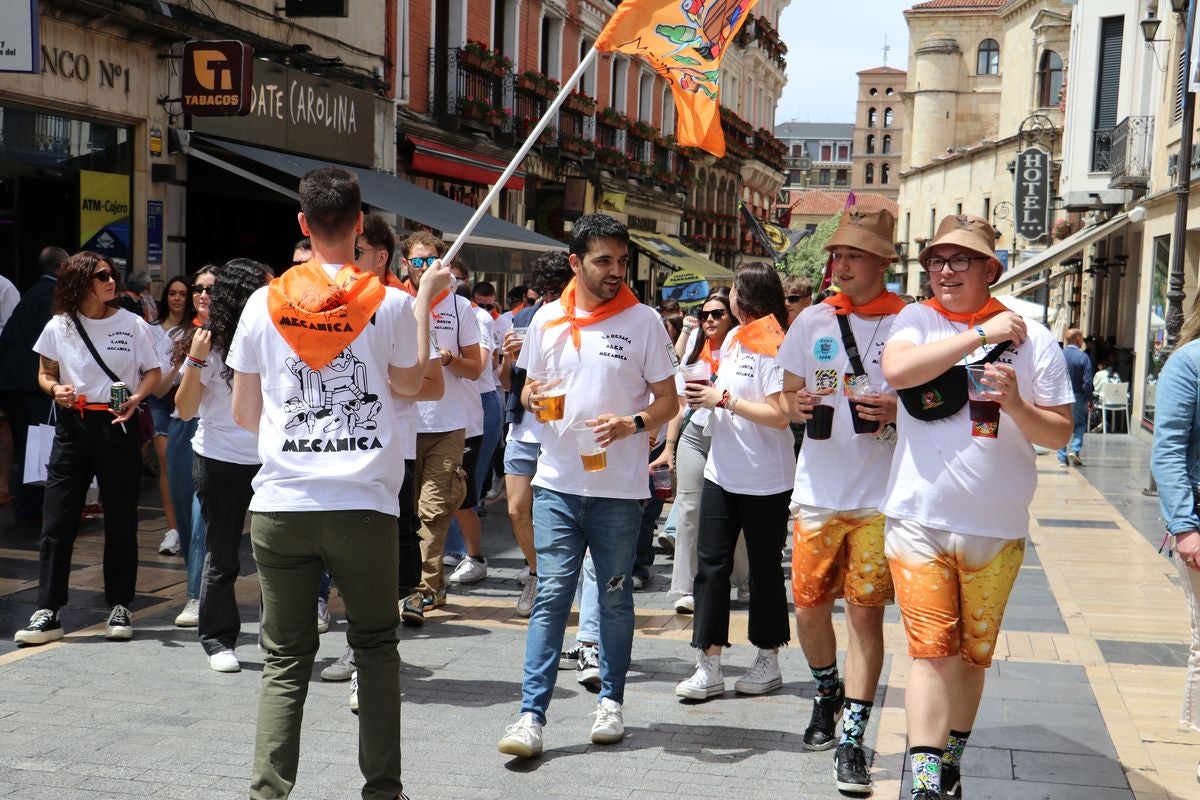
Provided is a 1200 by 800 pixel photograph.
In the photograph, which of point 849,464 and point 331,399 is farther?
point 849,464

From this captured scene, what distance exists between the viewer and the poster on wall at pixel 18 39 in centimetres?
852

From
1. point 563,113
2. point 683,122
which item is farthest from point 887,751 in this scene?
point 563,113

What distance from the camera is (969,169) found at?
63.9m

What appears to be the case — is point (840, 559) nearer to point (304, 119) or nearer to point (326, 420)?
point (326, 420)

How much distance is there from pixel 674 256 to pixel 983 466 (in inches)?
1105

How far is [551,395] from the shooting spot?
5.02m

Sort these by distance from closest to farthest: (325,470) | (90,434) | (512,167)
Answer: (325,470) → (512,167) → (90,434)

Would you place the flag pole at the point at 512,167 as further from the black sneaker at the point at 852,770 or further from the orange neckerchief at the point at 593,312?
the black sneaker at the point at 852,770

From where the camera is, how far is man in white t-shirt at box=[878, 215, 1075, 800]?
4.03 meters

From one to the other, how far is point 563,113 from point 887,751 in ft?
76.4

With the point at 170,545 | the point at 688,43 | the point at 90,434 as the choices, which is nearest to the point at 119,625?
the point at 90,434

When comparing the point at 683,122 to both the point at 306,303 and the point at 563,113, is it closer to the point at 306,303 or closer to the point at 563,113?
the point at 306,303

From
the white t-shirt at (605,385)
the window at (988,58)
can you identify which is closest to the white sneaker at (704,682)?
the white t-shirt at (605,385)

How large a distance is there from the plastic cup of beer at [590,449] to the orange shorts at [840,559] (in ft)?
2.49
